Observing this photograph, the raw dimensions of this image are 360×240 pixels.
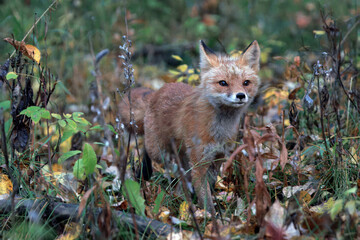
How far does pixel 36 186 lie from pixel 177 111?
1.74 m

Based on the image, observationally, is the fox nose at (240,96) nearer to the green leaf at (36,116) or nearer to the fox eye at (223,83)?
the fox eye at (223,83)

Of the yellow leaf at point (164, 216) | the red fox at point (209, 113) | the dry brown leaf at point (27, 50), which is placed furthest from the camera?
the red fox at point (209, 113)

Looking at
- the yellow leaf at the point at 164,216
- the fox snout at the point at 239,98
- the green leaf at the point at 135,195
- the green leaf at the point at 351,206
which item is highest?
the fox snout at the point at 239,98

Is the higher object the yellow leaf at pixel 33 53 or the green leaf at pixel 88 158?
the yellow leaf at pixel 33 53

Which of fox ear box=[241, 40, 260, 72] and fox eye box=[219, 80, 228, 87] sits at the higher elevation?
fox ear box=[241, 40, 260, 72]

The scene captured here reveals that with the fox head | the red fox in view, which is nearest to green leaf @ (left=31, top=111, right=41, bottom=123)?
the red fox

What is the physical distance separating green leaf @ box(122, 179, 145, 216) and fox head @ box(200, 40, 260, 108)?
145cm

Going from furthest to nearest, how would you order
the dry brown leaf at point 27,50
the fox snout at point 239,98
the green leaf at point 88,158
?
the fox snout at point 239,98 → the dry brown leaf at point 27,50 → the green leaf at point 88,158

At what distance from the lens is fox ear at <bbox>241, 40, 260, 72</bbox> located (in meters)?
4.30

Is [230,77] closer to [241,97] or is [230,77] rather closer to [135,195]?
[241,97]

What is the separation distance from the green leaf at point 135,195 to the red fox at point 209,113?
929mm

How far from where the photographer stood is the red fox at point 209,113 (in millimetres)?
3949

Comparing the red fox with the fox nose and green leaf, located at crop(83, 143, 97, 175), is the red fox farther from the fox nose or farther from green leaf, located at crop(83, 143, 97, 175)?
green leaf, located at crop(83, 143, 97, 175)

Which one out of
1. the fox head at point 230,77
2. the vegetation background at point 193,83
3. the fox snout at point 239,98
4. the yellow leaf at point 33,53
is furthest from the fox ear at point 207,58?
the yellow leaf at point 33,53
